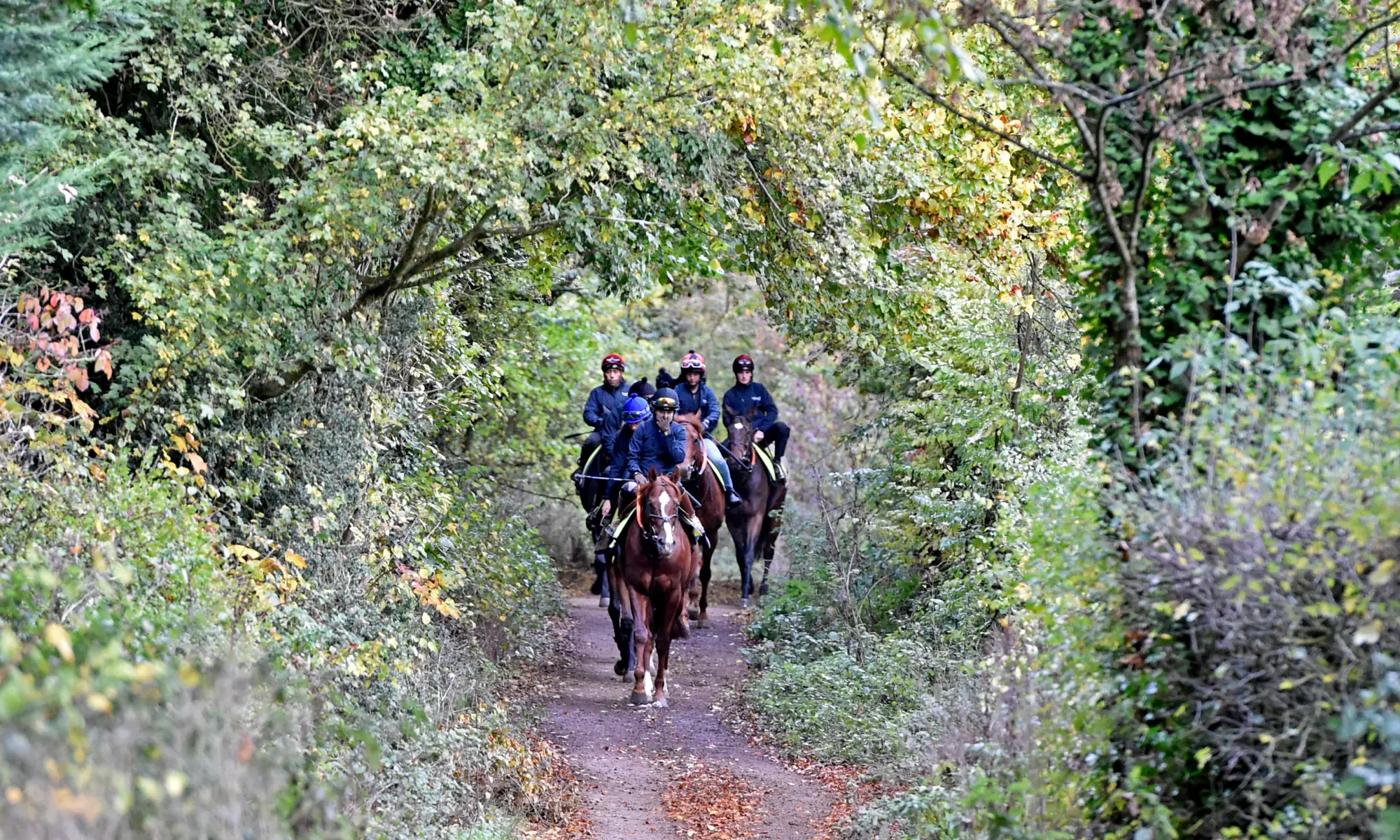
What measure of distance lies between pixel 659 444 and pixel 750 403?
17.0ft

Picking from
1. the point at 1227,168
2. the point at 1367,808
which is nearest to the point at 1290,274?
the point at 1227,168

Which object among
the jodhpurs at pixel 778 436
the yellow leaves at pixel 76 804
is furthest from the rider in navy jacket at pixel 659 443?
the yellow leaves at pixel 76 804

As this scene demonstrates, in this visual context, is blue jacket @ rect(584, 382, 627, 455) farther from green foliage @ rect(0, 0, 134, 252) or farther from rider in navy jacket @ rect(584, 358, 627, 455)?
green foliage @ rect(0, 0, 134, 252)

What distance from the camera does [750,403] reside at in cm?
1967

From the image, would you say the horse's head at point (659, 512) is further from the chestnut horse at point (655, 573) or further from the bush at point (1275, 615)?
the bush at point (1275, 615)

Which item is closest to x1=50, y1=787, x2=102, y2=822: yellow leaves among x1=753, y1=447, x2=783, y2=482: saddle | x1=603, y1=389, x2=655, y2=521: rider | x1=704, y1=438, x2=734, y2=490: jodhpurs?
x1=603, y1=389, x2=655, y2=521: rider

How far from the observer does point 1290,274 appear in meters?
6.43

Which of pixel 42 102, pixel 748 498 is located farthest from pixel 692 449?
pixel 42 102

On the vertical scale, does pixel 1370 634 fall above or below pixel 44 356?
below

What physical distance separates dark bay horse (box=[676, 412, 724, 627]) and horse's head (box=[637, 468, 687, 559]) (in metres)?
1.36

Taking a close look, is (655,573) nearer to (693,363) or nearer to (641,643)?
(641,643)

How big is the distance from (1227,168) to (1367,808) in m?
3.27

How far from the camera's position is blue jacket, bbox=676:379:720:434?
58.9 ft

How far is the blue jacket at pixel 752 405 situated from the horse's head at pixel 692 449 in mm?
2970
